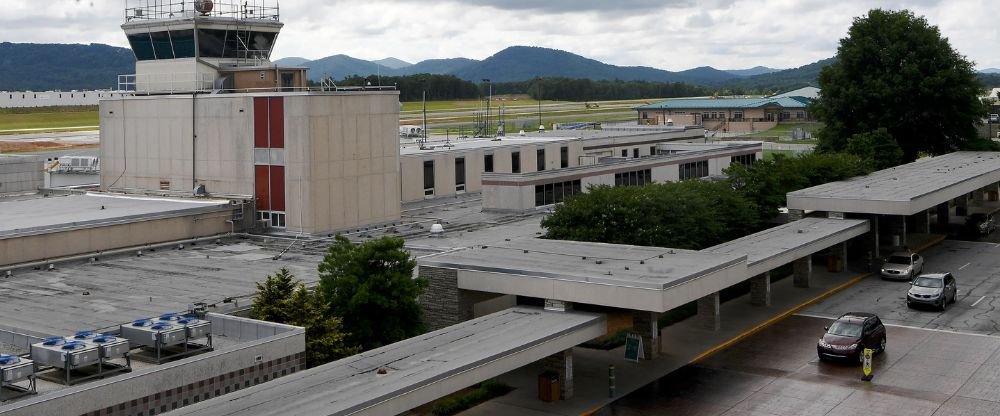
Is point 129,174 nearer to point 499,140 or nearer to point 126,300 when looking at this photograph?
point 126,300

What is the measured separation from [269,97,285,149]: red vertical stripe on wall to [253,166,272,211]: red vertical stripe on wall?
1466 mm

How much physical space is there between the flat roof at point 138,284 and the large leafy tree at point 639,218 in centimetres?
1138

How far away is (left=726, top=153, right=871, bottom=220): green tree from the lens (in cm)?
6125

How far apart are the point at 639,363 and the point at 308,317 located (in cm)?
1216

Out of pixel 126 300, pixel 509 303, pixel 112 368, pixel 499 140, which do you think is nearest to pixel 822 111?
pixel 499 140

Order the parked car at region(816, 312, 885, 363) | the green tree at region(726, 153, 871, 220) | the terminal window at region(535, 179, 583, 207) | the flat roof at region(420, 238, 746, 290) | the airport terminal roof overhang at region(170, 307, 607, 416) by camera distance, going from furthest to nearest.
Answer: the terminal window at region(535, 179, 583, 207)
the green tree at region(726, 153, 871, 220)
the parked car at region(816, 312, 885, 363)
the flat roof at region(420, 238, 746, 290)
the airport terminal roof overhang at region(170, 307, 607, 416)

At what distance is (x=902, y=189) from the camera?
6059 centimetres

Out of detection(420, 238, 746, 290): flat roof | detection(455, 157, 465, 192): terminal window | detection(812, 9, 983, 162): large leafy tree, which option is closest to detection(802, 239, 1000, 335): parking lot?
detection(420, 238, 746, 290): flat roof

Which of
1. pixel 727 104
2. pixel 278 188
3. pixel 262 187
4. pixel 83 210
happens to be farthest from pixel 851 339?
pixel 727 104

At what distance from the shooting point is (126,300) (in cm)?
3512

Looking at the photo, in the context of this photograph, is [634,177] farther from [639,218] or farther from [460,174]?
[639,218]

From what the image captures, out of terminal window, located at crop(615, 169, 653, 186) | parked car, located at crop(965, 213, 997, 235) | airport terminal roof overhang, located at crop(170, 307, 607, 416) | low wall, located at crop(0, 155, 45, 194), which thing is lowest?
airport terminal roof overhang, located at crop(170, 307, 607, 416)

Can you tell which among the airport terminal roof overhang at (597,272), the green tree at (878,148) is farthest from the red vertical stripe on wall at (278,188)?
the green tree at (878,148)

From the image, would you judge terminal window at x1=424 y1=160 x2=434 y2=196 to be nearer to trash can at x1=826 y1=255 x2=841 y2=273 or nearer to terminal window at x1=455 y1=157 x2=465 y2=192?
terminal window at x1=455 y1=157 x2=465 y2=192
